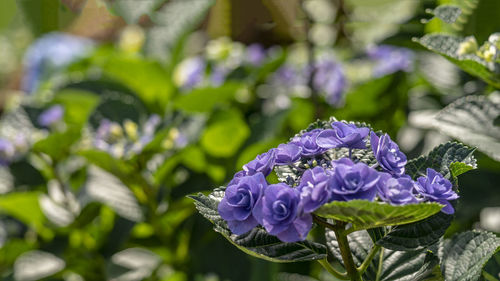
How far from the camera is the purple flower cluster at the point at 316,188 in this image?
487mm

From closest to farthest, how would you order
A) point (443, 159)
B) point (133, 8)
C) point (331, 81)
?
point (443, 159)
point (133, 8)
point (331, 81)

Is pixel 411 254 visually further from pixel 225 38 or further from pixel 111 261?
pixel 225 38

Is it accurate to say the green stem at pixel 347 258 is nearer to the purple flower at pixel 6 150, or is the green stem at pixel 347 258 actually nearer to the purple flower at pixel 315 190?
the purple flower at pixel 315 190

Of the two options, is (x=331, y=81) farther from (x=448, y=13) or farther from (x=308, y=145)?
(x=308, y=145)

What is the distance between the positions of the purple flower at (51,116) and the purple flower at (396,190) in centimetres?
88

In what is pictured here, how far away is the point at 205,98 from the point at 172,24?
0.22 m

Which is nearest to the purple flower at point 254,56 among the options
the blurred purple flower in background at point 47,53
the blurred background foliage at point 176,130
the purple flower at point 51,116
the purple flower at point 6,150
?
the blurred background foliage at point 176,130

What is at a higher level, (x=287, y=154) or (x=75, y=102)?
(x=287, y=154)

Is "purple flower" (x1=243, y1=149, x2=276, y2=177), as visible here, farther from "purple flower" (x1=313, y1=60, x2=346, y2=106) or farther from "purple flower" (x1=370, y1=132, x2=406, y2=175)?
"purple flower" (x1=313, y1=60, x2=346, y2=106)

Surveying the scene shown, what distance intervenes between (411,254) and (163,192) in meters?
0.60

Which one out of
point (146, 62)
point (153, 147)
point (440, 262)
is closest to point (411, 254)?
point (440, 262)

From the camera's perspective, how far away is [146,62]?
4.14 feet

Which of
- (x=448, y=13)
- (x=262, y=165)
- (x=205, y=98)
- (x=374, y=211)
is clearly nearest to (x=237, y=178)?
(x=262, y=165)

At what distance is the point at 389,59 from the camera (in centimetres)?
141
